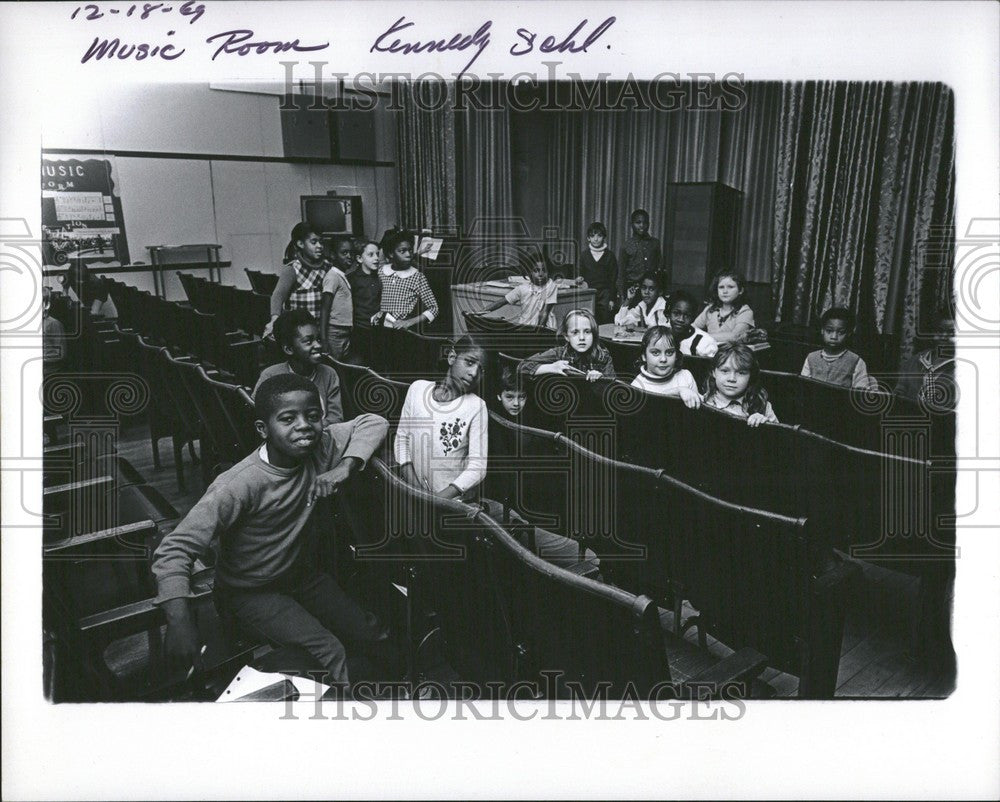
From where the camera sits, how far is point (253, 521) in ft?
5.78

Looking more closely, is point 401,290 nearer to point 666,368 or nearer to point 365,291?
point 365,291

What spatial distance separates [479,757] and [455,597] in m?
0.37

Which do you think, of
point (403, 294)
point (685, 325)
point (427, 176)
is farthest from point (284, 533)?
point (427, 176)

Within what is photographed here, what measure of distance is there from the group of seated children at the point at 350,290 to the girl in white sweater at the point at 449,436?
72 centimetres

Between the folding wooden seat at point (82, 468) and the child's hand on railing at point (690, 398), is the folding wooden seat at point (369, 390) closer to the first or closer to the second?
the folding wooden seat at point (82, 468)

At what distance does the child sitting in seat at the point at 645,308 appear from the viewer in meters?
4.65

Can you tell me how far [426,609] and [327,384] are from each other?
863 millimetres

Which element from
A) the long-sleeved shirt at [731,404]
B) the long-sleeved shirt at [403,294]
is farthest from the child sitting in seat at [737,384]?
the long-sleeved shirt at [403,294]

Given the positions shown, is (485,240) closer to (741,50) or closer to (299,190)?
(299,190)

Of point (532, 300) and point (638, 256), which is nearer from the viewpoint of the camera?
point (532, 300)

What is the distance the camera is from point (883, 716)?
5.44 ft

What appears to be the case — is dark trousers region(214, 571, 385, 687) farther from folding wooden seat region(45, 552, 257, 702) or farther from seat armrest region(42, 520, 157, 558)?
seat armrest region(42, 520, 157, 558)

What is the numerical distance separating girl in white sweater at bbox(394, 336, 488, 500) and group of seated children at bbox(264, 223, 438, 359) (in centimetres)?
72

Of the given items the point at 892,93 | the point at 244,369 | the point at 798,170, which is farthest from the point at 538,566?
the point at 798,170
